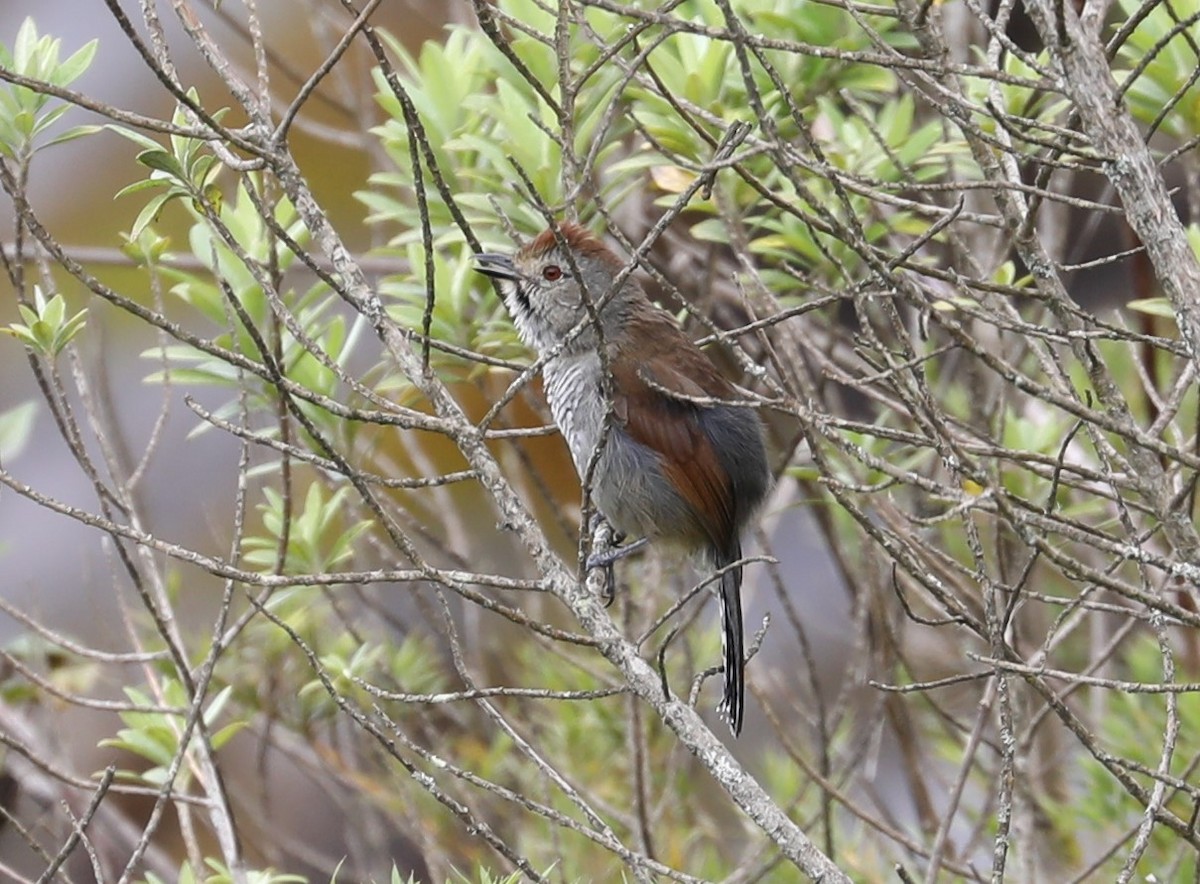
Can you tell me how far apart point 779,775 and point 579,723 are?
787 mm

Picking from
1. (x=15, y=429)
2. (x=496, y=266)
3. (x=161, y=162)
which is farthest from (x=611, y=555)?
(x=15, y=429)

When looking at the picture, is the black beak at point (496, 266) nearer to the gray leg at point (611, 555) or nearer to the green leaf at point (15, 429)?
the gray leg at point (611, 555)

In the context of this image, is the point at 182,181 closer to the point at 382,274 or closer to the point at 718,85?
the point at 718,85

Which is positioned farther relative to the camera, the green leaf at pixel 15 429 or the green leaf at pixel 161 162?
the green leaf at pixel 15 429

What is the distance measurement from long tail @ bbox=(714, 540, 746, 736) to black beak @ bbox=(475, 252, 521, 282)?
103 cm

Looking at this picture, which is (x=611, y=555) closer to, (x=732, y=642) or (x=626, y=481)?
(x=626, y=481)

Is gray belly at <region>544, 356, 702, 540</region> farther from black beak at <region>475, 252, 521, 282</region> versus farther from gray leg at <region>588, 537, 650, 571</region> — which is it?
black beak at <region>475, 252, 521, 282</region>

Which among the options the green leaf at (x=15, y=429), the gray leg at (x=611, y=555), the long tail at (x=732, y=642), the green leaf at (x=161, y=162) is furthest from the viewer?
the green leaf at (x=15, y=429)

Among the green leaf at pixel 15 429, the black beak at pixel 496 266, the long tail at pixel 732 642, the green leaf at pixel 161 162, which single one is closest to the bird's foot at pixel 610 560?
the long tail at pixel 732 642

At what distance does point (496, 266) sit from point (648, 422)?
28.1 inches

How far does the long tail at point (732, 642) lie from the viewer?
3.88 m

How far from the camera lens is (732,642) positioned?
13.5ft

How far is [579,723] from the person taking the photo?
5.33 m

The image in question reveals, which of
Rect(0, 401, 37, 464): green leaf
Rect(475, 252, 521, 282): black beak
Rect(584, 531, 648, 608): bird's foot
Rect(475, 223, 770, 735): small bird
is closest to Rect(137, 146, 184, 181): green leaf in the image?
Rect(475, 252, 521, 282): black beak
